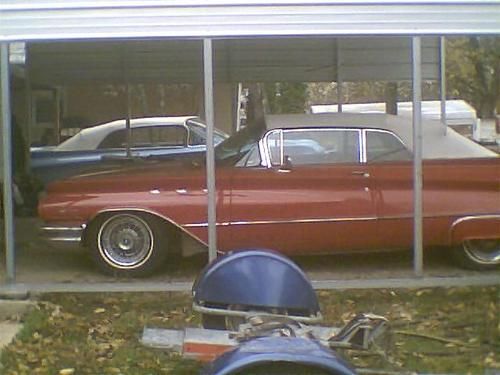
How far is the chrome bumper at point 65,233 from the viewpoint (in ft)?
29.6

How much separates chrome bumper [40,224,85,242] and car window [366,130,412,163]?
2685 mm

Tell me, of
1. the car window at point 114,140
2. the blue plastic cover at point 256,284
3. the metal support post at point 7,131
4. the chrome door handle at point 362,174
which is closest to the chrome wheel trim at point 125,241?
the metal support post at point 7,131

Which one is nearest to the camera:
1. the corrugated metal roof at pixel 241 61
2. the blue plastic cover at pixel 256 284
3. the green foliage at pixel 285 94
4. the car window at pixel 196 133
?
the blue plastic cover at pixel 256 284

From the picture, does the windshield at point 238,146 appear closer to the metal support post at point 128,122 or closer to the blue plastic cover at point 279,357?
the metal support post at point 128,122

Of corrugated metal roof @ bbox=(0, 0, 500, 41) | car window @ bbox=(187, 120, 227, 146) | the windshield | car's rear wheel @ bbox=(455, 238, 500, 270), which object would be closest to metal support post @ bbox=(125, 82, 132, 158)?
car window @ bbox=(187, 120, 227, 146)

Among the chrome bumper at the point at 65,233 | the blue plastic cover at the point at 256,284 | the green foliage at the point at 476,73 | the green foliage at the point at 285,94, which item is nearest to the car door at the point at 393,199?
the chrome bumper at the point at 65,233

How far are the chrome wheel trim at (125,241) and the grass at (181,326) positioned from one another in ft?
1.34

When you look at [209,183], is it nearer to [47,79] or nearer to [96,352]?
[96,352]

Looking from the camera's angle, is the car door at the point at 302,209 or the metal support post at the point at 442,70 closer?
the car door at the point at 302,209

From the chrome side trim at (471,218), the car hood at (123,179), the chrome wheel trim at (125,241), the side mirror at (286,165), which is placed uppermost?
the side mirror at (286,165)

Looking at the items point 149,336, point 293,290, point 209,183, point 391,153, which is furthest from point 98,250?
point 293,290

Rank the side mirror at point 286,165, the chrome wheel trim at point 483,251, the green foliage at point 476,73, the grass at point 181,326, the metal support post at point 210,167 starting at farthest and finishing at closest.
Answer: the green foliage at point 476,73, the chrome wheel trim at point 483,251, the side mirror at point 286,165, the metal support post at point 210,167, the grass at point 181,326

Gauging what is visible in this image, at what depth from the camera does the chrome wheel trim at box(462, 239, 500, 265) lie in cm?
938

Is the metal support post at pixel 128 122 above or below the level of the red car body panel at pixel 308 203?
above
